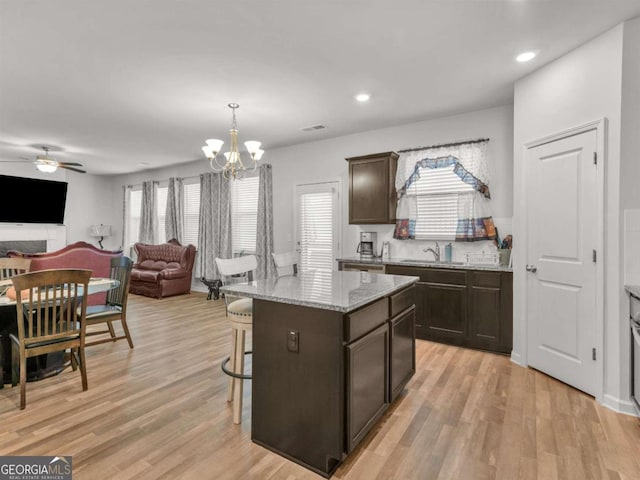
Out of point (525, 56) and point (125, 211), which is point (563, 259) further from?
point (125, 211)

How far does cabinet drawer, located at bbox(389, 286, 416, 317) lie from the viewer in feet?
7.70

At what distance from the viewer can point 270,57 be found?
116 inches

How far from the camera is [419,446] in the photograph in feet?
6.69

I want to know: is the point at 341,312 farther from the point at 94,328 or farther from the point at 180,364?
the point at 94,328

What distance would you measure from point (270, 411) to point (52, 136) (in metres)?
5.78

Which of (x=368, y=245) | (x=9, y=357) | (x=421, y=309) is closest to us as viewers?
(x=9, y=357)

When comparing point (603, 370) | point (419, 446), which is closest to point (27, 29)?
point (419, 446)

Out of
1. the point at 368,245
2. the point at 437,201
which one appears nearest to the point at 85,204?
the point at 368,245

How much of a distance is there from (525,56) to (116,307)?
466 cm

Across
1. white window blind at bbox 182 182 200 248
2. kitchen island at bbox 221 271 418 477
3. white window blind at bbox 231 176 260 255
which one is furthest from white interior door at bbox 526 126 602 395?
white window blind at bbox 182 182 200 248

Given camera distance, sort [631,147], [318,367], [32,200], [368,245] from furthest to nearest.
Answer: [32,200] → [368,245] → [631,147] → [318,367]

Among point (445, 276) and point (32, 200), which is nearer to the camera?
point (445, 276)

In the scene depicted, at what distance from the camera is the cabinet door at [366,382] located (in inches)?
70.9

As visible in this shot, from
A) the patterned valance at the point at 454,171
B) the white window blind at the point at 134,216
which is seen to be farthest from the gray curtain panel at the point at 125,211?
the patterned valance at the point at 454,171
